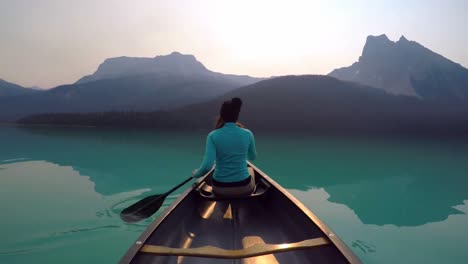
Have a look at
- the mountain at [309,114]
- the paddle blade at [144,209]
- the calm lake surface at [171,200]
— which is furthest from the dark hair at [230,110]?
the mountain at [309,114]

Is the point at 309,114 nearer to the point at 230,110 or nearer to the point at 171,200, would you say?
the point at 171,200

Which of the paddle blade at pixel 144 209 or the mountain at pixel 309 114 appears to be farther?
the mountain at pixel 309 114

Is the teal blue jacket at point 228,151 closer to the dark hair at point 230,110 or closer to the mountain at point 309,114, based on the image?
the dark hair at point 230,110

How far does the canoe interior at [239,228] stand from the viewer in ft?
10.4

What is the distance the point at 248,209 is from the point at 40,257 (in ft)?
14.0

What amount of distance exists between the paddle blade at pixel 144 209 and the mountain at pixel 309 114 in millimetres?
81470

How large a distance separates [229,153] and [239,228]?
3.75 feet

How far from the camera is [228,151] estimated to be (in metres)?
4.34

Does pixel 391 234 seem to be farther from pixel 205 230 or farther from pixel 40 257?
pixel 40 257

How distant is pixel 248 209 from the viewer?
15.7 ft

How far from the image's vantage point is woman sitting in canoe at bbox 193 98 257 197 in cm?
426

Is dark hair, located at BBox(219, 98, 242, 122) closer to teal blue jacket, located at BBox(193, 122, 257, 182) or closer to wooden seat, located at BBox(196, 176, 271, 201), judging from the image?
teal blue jacket, located at BBox(193, 122, 257, 182)

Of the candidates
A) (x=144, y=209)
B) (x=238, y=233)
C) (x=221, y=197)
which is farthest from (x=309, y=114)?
(x=238, y=233)

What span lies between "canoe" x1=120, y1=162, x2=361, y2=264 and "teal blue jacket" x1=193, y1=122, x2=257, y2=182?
19.5 inches
